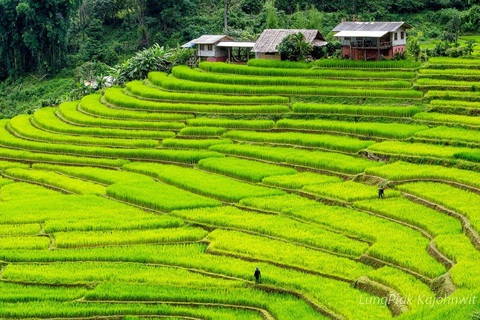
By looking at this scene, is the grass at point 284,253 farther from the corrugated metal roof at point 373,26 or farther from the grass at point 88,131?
the corrugated metal roof at point 373,26

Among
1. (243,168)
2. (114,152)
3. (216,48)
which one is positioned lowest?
(243,168)

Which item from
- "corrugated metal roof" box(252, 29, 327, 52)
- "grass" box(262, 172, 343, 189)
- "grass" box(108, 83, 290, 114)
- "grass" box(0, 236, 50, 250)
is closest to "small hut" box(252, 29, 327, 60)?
"corrugated metal roof" box(252, 29, 327, 52)

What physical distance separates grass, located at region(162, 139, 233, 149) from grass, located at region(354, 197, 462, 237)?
11069 millimetres

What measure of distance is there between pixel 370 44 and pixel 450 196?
57.5 feet

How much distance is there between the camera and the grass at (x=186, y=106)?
37.6 meters

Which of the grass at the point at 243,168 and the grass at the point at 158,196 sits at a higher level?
the grass at the point at 243,168

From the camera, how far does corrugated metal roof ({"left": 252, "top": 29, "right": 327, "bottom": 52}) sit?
42.9m

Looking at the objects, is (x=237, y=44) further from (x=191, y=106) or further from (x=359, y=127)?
(x=359, y=127)

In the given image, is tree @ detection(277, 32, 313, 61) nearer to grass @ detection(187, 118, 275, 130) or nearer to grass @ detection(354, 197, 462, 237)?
grass @ detection(187, 118, 275, 130)

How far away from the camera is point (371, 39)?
1603 inches

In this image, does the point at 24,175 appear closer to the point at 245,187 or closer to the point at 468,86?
the point at 245,187

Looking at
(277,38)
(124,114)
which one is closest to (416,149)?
(277,38)

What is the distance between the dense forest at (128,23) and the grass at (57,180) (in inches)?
816

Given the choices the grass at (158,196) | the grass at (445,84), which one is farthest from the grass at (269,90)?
the grass at (158,196)
